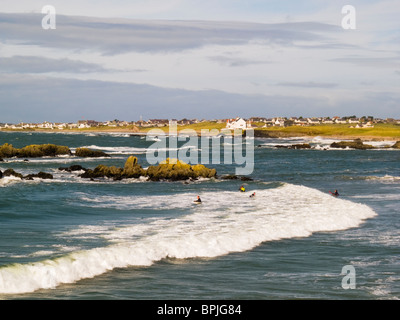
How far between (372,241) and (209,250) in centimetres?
605

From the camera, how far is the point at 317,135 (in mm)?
174625

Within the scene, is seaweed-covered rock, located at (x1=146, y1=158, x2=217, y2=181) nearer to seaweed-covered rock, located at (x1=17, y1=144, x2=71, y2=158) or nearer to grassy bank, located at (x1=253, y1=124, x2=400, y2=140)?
seaweed-covered rock, located at (x1=17, y1=144, x2=71, y2=158)

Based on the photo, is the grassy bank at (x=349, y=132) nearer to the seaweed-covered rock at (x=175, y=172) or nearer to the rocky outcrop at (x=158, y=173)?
the seaweed-covered rock at (x=175, y=172)

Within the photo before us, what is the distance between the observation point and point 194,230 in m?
22.1

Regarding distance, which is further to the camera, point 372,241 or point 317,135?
point 317,135

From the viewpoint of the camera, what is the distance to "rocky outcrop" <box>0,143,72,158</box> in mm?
71500

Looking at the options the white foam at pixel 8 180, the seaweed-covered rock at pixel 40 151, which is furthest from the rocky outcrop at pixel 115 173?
the seaweed-covered rock at pixel 40 151

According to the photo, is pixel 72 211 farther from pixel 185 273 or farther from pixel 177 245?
pixel 185 273

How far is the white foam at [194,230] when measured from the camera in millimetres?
15102

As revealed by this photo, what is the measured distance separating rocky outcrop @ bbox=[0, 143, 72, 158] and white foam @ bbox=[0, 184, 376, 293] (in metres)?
40.0

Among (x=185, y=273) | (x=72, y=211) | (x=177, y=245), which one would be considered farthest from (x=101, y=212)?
(x=185, y=273)
